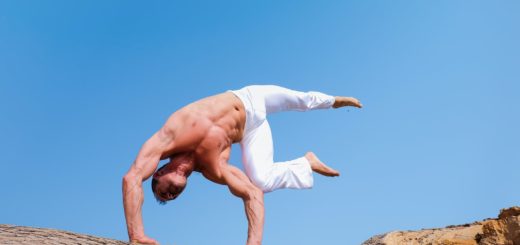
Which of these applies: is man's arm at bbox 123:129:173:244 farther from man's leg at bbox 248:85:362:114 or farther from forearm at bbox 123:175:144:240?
man's leg at bbox 248:85:362:114

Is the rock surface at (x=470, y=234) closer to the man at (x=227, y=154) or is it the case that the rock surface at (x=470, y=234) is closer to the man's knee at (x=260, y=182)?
the man at (x=227, y=154)

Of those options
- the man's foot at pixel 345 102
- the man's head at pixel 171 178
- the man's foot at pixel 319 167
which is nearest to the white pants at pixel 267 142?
the man's foot at pixel 319 167

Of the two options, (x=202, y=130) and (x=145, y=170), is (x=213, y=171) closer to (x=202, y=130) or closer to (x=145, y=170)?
(x=202, y=130)

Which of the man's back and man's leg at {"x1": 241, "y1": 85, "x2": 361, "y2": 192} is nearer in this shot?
the man's back

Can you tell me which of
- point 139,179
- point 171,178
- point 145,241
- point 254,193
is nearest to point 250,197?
point 254,193

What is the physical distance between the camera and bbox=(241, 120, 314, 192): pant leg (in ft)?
19.5

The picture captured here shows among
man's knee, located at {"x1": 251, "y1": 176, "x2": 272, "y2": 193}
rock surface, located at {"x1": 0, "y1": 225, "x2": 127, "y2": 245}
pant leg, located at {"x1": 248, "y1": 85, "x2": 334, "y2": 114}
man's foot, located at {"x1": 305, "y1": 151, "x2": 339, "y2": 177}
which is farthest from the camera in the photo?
man's foot, located at {"x1": 305, "y1": 151, "x2": 339, "y2": 177}

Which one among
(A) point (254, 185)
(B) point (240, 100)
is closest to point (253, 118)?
(B) point (240, 100)

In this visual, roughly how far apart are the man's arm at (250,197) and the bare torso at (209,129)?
0.13m

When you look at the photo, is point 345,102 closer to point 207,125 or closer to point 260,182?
point 260,182

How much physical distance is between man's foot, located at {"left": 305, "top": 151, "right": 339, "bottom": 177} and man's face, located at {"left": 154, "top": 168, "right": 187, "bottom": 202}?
162cm

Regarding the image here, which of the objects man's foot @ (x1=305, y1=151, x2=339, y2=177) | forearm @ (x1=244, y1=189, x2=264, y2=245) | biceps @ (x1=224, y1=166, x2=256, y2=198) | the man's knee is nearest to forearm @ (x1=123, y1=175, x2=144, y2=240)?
biceps @ (x1=224, y1=166, x2=256, y2=198)

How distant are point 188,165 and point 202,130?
1.13ft

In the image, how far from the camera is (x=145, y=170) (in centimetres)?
511
